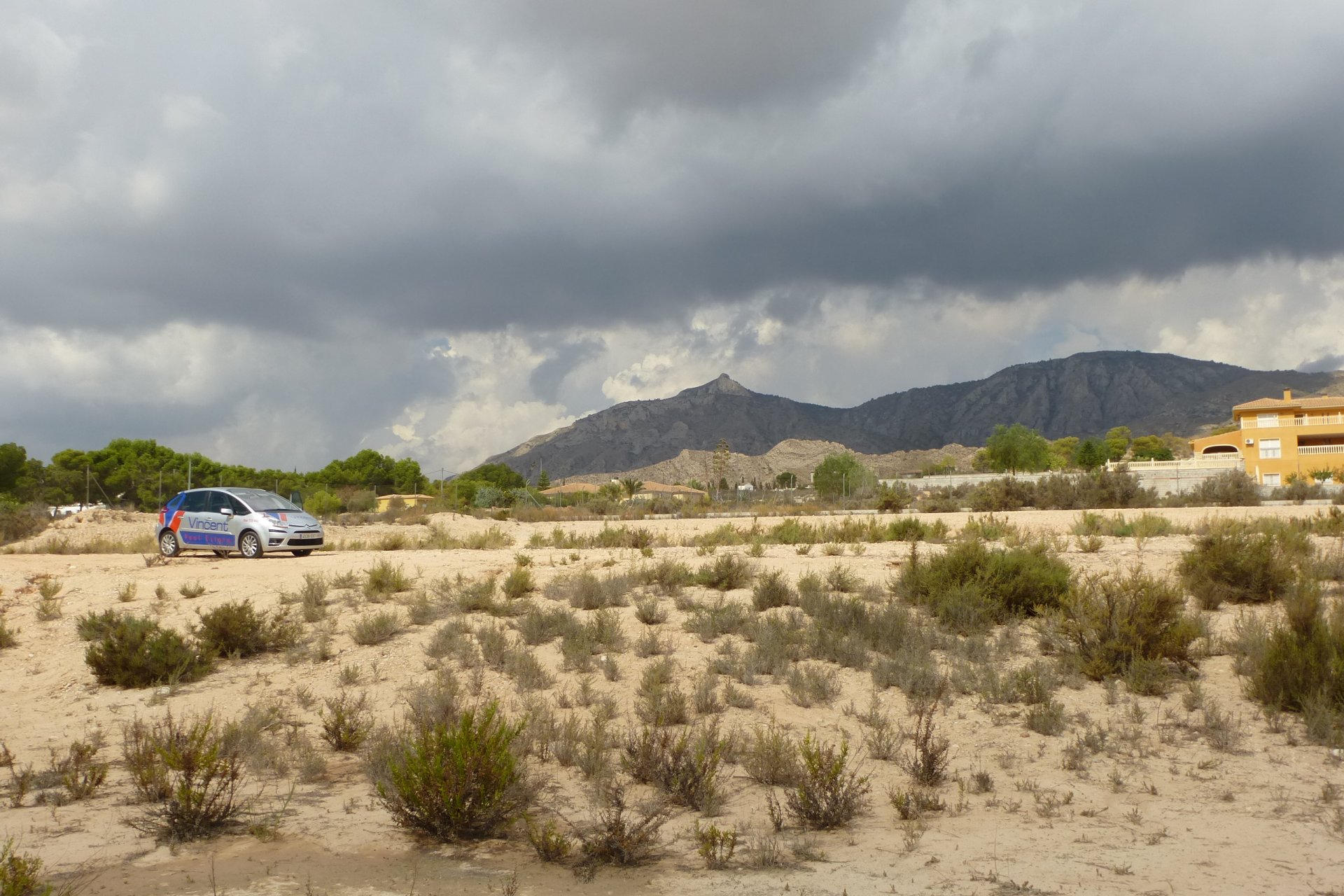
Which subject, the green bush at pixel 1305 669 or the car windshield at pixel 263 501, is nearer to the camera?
the green bush at pixel 1305 669

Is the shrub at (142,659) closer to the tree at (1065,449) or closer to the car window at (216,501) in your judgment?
the car window at (216,501)

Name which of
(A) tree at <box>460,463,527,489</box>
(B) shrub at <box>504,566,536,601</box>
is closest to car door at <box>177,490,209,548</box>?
(B) shrub at <box>504,566,536,601</box>

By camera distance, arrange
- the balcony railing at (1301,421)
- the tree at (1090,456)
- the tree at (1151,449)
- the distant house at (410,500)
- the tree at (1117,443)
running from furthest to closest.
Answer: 1. the tree at (1117,443)
2. the tree at (1151,449)
3. the tree at (1090,456)
4. the balcony railing at (1301,421)
5. the distant house at (410,500)

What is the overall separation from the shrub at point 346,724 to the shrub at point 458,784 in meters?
2.20

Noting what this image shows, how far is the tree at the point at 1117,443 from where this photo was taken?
120 m

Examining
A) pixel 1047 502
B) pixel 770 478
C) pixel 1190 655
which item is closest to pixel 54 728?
pixel 1190 655

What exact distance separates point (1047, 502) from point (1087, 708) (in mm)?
32814

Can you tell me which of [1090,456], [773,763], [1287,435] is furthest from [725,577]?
[1090,456]

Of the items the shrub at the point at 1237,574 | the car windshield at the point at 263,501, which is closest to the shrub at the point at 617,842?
the shrub at the point at 1237,574

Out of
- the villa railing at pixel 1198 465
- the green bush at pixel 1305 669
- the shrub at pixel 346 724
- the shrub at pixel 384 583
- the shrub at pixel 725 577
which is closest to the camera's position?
the green bush at pixel 1305 669

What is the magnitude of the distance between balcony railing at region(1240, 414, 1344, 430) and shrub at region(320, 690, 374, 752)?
92482 millimetres

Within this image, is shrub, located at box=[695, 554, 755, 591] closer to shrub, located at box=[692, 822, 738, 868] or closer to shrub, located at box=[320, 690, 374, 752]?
shrub, located at box=[320, 690, 374, 752]

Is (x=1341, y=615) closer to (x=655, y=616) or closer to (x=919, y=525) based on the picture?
(x=655, y=616)

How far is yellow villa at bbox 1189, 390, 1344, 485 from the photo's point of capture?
259 ft
